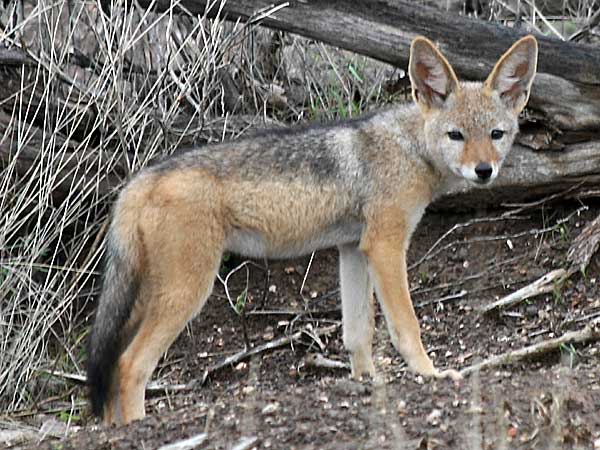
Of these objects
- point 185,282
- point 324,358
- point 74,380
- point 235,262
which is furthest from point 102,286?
point 235,262

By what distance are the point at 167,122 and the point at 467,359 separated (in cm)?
258

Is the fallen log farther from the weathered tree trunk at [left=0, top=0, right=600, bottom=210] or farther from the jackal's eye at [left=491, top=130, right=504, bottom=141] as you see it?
the jackal's eye at [left=491, top=130, right=504, bottom=141]

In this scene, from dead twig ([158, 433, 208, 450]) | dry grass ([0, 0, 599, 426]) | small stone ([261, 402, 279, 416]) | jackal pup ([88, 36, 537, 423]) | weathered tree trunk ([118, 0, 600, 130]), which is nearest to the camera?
dead twig ([158, 433, 208, 450])

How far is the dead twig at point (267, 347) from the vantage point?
25.8ft

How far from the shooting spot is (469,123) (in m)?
6.62

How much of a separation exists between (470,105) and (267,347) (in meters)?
2.28

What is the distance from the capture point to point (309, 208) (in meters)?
6.69

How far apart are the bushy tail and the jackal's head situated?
1800mm

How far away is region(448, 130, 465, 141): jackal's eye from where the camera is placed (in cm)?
662

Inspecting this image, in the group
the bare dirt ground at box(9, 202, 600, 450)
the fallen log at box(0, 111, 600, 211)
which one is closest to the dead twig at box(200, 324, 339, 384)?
the bare dirt ground at box(9, 202, 600, 450)

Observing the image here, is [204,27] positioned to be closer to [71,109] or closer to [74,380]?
[71,109]

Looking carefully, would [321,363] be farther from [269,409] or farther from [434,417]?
[434,417]

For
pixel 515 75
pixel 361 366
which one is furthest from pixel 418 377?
pixel 515 75

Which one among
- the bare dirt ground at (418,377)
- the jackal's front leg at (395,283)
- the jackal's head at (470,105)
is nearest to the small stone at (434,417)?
the bare dirt ground at (418,377)
